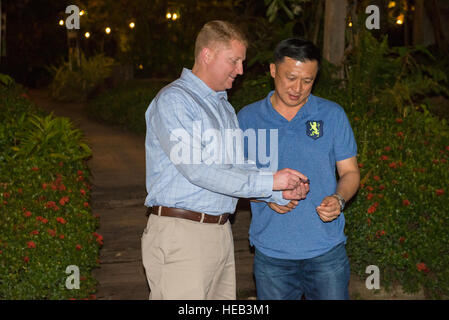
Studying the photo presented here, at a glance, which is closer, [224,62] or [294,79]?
[224,62]

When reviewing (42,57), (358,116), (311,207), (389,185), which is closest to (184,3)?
(358,116)

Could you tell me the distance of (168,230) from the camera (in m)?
3.17

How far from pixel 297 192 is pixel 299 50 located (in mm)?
876

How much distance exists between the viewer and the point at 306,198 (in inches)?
135

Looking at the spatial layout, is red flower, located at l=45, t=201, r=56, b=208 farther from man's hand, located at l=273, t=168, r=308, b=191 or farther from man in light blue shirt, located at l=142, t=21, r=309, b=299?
man's hand, located at l=273, t=168, r=308, b=191

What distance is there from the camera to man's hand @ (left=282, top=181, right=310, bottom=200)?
322 centimetres

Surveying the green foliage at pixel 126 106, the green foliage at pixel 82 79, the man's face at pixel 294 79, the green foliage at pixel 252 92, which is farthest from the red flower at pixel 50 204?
the green foliage at pixel 82 79

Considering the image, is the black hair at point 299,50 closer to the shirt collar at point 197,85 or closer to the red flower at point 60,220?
the shirt collar at point 197,85

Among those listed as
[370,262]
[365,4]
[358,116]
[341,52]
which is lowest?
[370,262]

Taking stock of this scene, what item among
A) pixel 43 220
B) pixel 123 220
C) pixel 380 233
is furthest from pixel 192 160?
pixel 123 220

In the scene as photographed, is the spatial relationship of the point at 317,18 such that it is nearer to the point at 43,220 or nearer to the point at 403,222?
the point at 403,222

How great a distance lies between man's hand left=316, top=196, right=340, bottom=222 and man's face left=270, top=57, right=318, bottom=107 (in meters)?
0.67
